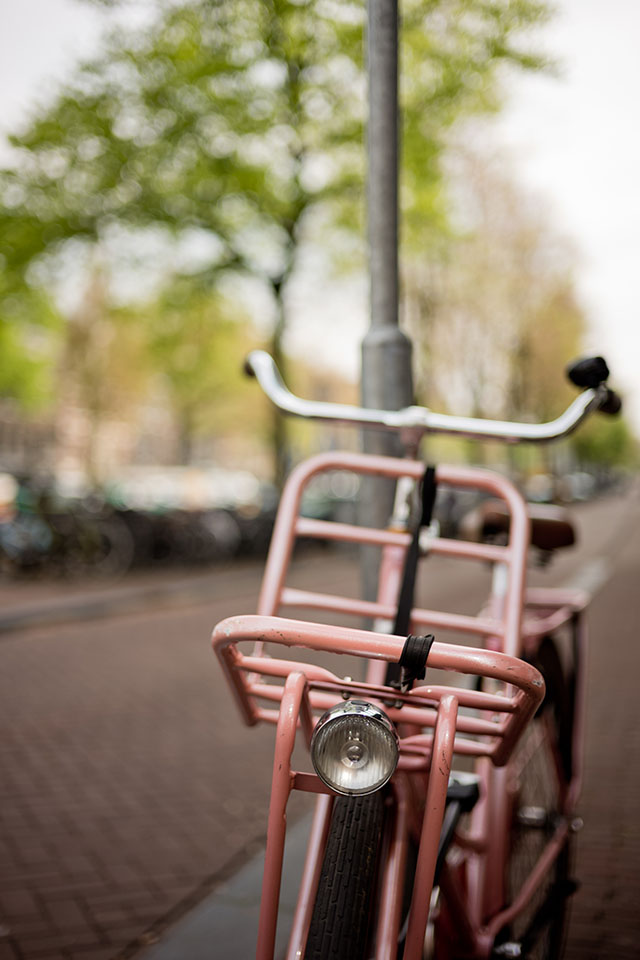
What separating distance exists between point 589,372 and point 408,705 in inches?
29.1

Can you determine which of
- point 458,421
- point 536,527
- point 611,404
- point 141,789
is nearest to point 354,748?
point 458,421

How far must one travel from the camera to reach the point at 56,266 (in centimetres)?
1223

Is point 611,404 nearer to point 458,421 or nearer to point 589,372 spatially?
point 589,372

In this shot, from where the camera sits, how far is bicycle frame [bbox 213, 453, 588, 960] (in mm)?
1178

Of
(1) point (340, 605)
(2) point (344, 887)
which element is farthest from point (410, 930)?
(1) point (340, 605)

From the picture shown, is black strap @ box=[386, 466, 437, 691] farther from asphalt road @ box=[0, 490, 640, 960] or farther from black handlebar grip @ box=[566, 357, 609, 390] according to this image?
asphalt road @ box=[0, 490, 640, 960]

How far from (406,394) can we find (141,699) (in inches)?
145

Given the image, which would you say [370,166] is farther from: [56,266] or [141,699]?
[56,266]

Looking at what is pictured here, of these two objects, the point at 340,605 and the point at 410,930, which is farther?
the point at 340,605

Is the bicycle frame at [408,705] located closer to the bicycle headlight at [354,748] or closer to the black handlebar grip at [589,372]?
the bicycle headlight at [354,748]

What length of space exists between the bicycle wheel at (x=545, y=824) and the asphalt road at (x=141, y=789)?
280 mm

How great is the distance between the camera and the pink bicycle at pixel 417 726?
1.18 meters

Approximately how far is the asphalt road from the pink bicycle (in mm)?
728

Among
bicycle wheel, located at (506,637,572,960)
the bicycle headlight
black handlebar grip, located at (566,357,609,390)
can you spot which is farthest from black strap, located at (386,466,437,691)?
bicycle wheel, located at (506,637,572,960)
